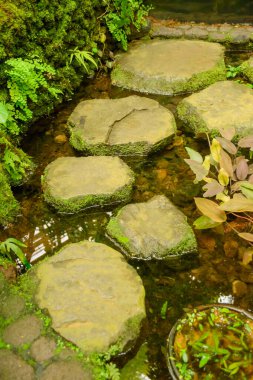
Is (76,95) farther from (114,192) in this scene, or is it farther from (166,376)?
(166,376)

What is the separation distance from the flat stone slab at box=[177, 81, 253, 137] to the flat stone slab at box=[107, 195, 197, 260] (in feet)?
4.85

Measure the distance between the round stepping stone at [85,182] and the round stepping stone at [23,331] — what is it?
53.7 inches

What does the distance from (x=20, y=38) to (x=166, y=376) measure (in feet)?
13.0

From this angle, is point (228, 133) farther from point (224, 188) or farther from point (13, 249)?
point (13, 249)

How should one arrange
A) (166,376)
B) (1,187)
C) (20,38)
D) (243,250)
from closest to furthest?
(166,376), (243,250), (1,187), (20,38)

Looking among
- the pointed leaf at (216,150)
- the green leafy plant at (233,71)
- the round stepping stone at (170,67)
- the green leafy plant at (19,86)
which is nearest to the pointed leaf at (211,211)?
the pointed leaf at (216,150)

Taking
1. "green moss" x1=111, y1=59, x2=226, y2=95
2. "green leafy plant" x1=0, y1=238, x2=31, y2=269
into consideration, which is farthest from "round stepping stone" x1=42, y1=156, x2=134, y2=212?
"green moss" x1=111, y1=59, x2=226, y2=95

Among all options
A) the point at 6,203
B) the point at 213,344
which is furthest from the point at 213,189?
the point at 6,203

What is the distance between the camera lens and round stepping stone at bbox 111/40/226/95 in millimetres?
6078

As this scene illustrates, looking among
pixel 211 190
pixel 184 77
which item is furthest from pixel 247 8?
pixel 211 190

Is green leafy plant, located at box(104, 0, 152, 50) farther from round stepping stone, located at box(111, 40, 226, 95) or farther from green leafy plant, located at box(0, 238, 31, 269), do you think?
green leafy plant, located at box(0, 238, 31, 269)

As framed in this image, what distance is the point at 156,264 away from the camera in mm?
3799

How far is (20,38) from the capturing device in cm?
487

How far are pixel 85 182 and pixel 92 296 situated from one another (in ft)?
4.70
